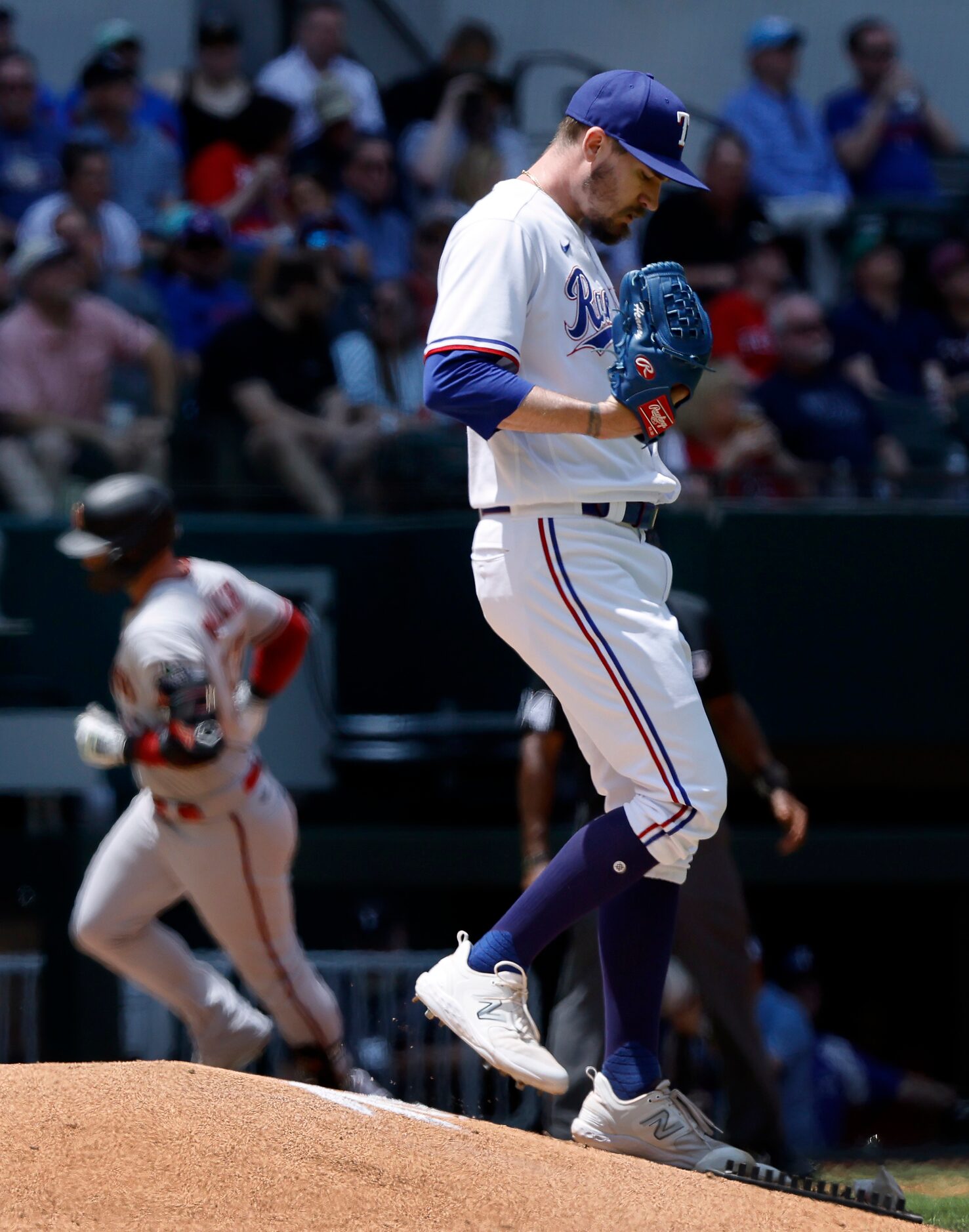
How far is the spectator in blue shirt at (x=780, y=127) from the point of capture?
8984 millimetres

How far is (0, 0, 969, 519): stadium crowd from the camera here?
6.75m

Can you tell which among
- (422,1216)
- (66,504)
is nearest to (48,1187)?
(422,1216)

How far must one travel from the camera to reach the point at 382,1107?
10.4 feet

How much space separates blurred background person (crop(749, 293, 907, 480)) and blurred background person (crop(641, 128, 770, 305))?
1.67 feet

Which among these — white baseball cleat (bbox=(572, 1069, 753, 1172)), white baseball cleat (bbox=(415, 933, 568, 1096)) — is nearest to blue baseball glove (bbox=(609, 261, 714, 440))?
white baseball cleat (bbox=(415, 933, 568, 1096))

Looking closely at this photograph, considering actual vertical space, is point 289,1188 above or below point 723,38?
below

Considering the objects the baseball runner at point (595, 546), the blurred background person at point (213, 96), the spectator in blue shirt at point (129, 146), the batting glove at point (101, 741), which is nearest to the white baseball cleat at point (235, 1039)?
the batting glove at point (101, 741)

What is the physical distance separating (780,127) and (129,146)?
347cm

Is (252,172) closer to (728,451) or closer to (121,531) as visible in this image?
(728,451)

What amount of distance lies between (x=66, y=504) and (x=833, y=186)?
476 cm

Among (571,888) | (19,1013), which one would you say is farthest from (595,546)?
(19,1013)

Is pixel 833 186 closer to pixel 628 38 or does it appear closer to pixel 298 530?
pixel 628 38

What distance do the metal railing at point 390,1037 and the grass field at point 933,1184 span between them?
1646mm

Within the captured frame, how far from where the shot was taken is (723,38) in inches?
→ 401
